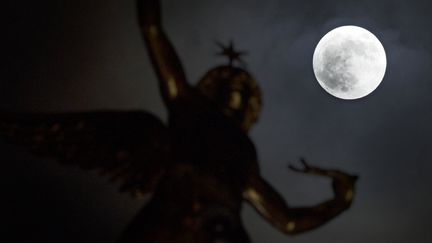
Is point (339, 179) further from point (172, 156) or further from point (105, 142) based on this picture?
point (105, 142)

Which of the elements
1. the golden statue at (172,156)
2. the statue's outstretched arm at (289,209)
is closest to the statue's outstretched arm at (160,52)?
the golden statue at (172,156)

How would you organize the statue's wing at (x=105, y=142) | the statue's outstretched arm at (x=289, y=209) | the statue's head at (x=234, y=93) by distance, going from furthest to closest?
the statue's head at (x=234, y=93)
the statue's outstretched arm at (x=289, y=209)
the statue's wing at (x=105, y=142)

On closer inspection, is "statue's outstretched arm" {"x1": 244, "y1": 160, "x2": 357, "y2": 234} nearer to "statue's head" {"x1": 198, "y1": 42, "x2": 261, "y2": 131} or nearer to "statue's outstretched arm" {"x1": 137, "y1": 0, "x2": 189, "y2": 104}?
"statue's head" {"x1": 198, "y1": 42, "x2": 261, "y2": 131}

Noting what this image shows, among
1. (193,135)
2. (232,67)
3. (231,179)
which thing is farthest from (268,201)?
(232,67)

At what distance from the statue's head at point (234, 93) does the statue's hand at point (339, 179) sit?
0.54 metres

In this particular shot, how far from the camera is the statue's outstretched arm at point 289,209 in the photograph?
507cm

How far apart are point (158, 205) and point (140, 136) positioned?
0.53 m

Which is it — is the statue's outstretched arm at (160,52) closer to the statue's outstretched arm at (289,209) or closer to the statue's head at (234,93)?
the statue's head at (234,93)

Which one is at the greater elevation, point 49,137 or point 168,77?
point 168,77

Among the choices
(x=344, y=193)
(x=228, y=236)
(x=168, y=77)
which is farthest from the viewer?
(x=344, y=193)

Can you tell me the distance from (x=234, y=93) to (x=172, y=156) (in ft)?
2.69

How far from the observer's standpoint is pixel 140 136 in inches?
191

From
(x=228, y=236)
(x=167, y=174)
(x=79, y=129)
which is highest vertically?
(x=79, y=129)

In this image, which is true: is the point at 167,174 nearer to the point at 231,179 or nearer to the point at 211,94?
the point at 231,179
